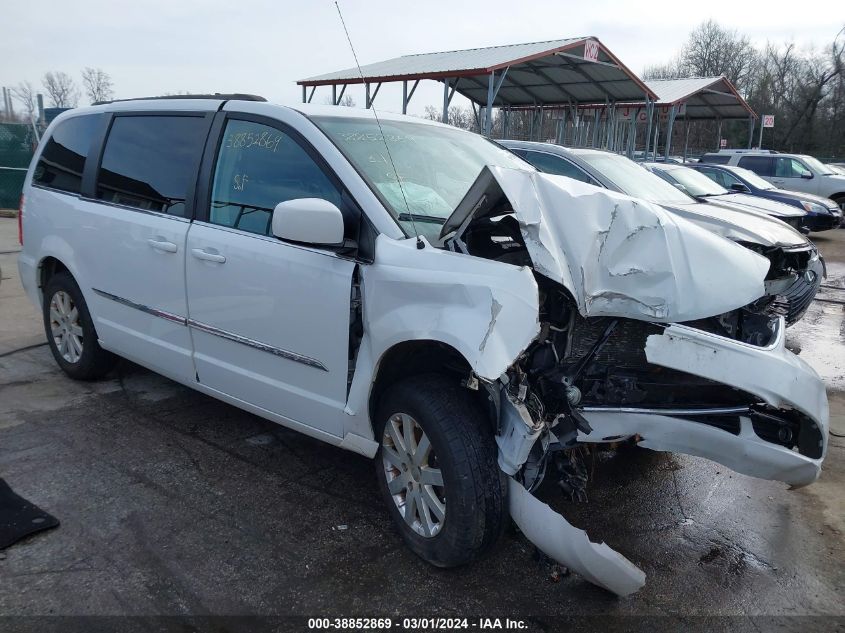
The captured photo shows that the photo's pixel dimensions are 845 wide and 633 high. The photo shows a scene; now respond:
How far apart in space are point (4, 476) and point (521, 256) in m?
2.90

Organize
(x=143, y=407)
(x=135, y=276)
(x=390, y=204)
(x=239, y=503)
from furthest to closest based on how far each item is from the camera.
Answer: (x=143, y=407), (x=135, y=276), (x=239, y=503), (x=390, y=204)

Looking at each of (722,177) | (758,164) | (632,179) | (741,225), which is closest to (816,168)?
(758,164)

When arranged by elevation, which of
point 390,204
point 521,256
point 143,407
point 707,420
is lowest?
point 143,407

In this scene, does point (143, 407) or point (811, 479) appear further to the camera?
point (143, 407)

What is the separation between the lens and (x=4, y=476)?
3465 millimetres

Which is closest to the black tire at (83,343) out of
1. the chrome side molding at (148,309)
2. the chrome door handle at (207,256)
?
the chrome side molding at (148,309)

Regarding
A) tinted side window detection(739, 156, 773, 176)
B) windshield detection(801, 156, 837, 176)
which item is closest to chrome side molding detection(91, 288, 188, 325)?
tinted side window detection(739, 156, 773, 176)

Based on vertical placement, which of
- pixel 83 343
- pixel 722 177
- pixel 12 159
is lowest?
pixel 83 343

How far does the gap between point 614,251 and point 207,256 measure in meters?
2.04

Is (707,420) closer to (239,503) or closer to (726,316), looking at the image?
(726,316)

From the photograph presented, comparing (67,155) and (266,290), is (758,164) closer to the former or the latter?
(67,155)

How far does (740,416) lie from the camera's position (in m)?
2.59

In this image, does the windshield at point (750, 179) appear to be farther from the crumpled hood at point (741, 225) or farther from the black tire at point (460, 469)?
the black tire at point (460, 469)

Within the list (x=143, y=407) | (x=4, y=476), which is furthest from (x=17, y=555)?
(x=143, y=407)
